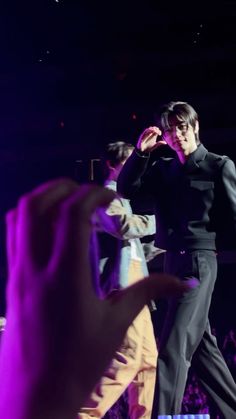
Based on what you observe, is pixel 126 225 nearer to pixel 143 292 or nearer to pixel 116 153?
pixel 116 153

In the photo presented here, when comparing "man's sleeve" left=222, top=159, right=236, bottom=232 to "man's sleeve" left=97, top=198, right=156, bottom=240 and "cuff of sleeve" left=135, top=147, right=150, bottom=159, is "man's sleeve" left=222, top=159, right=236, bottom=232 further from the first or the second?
"man's sleeve" left=97, top=198, right=156, bottom=240

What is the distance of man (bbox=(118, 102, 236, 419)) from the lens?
247 centimetres

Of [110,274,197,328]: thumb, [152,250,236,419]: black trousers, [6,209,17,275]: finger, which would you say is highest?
[6,209,17,275]: finger

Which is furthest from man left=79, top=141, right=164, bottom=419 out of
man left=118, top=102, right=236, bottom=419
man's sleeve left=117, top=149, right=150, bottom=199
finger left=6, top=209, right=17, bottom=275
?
finger left=6, top=209, right=17, bottom=275

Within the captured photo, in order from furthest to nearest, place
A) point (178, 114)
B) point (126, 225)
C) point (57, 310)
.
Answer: point (126, 225), point (178, 114), point (57, 310)

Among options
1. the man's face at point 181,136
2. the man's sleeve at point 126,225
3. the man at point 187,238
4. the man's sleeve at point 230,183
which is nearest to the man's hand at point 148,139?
the man at point 187,238

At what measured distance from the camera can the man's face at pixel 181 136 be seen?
2.74m

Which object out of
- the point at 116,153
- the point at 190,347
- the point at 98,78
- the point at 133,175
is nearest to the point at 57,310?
the point at 190,347

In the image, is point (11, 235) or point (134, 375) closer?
point (11, 235)

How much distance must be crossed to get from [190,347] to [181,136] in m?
0.92

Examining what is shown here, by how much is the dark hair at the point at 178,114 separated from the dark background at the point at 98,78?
2.11 m

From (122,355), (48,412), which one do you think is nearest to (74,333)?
(48,412)

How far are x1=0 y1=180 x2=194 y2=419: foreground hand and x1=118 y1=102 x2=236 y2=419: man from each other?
7.11 feet

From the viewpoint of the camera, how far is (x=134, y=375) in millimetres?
2924
